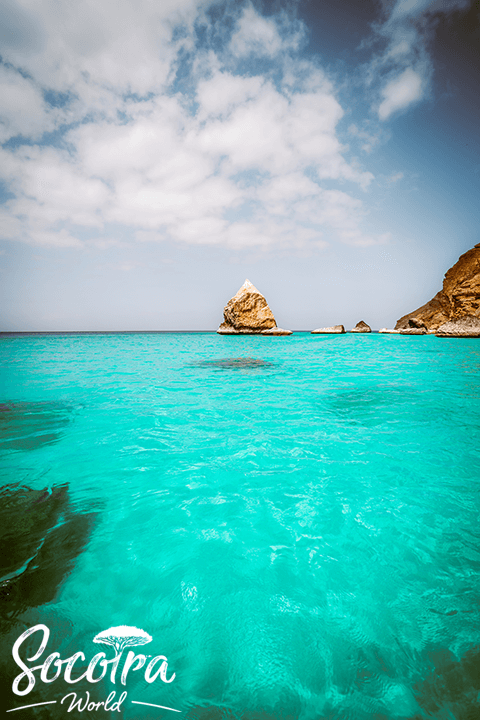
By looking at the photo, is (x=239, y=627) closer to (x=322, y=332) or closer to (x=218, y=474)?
(x=218, y=474)

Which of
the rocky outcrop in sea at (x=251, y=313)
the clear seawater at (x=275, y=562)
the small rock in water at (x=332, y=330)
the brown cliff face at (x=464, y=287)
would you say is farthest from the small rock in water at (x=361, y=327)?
the clear seawater at (x=275, y=562)

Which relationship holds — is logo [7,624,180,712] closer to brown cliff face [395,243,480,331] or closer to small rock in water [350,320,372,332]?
brown cliff face [395,243,480,331]

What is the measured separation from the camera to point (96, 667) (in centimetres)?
173

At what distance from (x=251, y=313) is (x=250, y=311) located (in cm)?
50

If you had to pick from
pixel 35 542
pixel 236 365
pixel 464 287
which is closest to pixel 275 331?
pixel 464 287

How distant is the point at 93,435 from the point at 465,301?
58007 millimetres

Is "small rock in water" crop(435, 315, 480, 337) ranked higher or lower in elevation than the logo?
higher

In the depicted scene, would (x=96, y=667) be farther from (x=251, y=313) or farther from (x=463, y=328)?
(x=251, y=313)

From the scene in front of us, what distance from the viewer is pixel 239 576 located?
95.6 inches

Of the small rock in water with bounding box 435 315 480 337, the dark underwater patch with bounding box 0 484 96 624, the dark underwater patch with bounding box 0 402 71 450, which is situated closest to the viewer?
the dark underwater patch with bounding box 0 484 96 624

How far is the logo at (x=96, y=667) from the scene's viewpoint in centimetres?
156

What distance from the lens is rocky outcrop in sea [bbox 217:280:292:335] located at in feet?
196

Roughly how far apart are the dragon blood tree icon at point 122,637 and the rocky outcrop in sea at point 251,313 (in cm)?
5951

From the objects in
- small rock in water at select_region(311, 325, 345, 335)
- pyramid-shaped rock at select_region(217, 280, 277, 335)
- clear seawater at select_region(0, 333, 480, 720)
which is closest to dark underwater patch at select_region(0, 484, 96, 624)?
clear seawater at select_region(0, 333, 480, 720)
